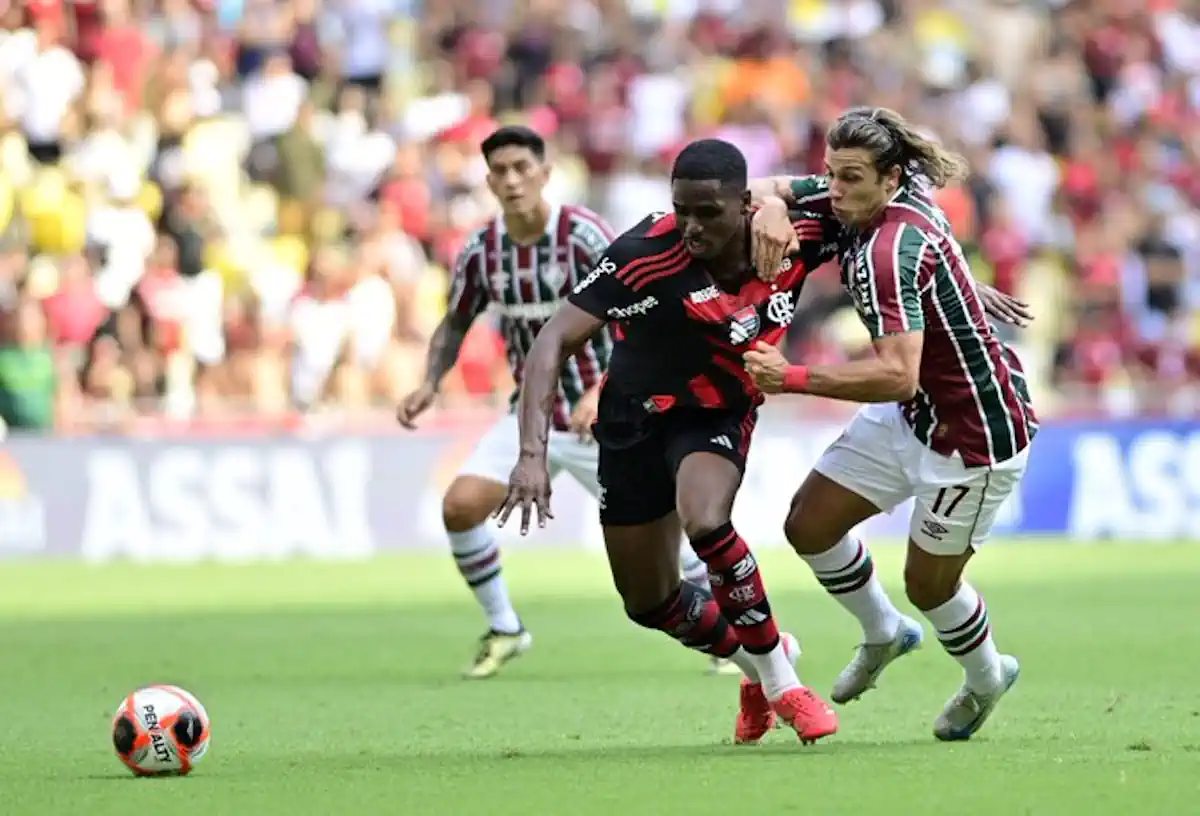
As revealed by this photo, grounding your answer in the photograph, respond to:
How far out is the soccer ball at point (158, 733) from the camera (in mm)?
8227

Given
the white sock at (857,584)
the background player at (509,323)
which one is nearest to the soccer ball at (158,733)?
the white sock at (857,584)

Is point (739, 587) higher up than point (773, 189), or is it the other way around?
point (773, 189)

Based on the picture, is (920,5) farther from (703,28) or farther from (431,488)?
(431,488)

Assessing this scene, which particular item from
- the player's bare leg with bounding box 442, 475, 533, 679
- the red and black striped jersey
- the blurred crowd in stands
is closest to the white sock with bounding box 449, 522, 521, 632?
the player's bare leg with bounding box 442, 475, 533, 679

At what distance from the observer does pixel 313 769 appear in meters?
8.42

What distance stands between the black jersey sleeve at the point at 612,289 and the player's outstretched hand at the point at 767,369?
676mm

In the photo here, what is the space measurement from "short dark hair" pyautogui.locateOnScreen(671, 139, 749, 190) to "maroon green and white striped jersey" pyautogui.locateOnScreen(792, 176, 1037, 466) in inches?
22.6

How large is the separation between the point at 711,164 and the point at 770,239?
40cm

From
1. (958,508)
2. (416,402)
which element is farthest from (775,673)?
(416,402)

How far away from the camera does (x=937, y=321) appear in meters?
8.85

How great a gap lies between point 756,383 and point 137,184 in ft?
48.8

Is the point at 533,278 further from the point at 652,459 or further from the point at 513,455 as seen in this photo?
the point at 652,459

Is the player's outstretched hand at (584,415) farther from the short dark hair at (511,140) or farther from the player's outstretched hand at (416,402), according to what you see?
the short dark hair at (511,140)

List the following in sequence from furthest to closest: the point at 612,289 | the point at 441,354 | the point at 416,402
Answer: the point at 441,354, the point at 416,402, the point at 612,289
